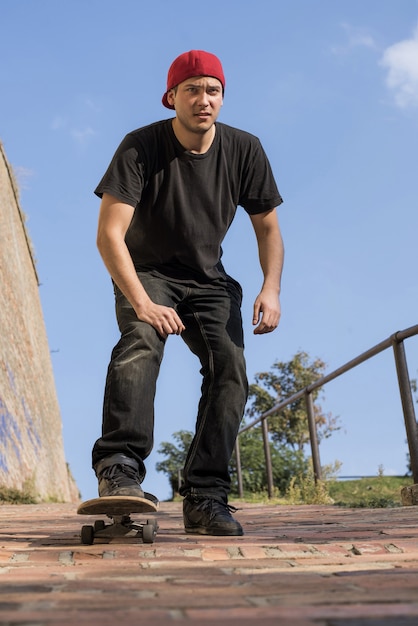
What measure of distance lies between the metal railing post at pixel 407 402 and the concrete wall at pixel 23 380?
15.6 feet

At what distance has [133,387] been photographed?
2.90 meters

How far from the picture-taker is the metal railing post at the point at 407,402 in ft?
16.2

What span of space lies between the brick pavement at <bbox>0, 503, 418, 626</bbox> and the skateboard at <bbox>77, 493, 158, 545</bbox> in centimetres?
4

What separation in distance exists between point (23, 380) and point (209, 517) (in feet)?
30.4

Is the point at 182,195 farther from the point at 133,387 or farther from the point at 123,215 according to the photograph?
the point at 133,387

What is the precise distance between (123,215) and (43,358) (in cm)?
1330

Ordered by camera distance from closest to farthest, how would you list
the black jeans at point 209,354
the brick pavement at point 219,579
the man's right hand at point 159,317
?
the brick pavement at point 219,579 < the man's right hand at point 159,317 < the black jeans at point 209,354

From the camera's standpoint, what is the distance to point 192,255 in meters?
3.28

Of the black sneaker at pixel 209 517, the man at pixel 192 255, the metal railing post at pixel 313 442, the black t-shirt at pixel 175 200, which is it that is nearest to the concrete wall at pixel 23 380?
the metal railing post at pixel 313 442

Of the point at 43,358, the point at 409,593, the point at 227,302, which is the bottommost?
the point at 409,593

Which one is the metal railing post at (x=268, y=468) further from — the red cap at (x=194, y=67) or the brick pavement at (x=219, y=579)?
the red cap at (x=194, y=67)

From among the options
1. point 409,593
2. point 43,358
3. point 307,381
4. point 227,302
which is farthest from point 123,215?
point 307,381

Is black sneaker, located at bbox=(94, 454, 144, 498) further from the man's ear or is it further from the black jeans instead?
the man's ear

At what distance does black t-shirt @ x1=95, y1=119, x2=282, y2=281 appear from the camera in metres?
3.25
